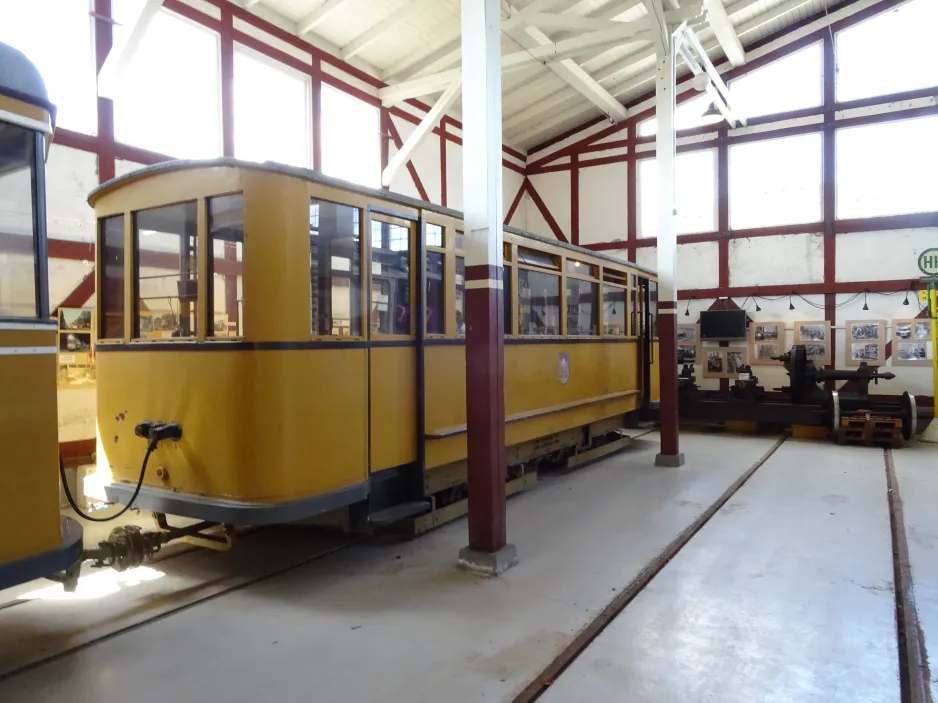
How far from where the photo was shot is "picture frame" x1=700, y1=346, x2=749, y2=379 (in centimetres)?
1255

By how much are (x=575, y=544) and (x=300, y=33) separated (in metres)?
7.79

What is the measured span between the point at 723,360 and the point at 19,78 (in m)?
Result: 12.2

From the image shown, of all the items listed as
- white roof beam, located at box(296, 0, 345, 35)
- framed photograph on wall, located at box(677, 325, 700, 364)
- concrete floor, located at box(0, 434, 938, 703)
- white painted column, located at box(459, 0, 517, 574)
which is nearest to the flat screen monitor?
framed photograph on wall, located at box(677, 325, 700, 364)

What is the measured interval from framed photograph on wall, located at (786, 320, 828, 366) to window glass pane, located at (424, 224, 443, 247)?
929cm

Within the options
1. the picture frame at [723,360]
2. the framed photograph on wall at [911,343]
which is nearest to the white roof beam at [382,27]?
the picture frame at [723,360]

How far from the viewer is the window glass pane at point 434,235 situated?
15.8 feet

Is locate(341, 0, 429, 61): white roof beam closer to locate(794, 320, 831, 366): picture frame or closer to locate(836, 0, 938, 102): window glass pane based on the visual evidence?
locate(836, 0, 938, 102): window glass pane

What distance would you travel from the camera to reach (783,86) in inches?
489

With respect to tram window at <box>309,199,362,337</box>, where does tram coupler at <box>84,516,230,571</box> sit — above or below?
below

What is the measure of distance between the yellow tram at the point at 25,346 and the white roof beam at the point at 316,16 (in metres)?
6.75

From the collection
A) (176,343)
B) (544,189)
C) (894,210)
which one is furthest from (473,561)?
(544,189)

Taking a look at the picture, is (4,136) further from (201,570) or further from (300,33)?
(300,33)

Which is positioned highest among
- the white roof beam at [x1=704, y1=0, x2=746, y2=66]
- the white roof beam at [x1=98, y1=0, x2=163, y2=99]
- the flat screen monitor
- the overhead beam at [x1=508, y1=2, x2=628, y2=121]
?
the white roof beam at [x1=704, y1=0, x2=746, y2=66]

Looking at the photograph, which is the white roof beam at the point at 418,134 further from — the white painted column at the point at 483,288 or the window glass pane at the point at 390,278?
the window glass pane at the point at 390,278
